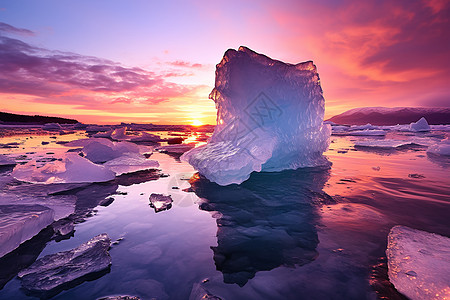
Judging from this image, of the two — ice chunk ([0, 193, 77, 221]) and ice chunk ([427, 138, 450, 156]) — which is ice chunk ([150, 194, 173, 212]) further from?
ice chunk ([427, 138, 450, 156])

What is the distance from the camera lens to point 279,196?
254 centimetres

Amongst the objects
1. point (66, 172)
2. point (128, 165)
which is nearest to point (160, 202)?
point (66, 172)

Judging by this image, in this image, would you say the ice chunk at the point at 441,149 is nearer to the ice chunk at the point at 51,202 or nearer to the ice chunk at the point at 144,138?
the ice chunk at the point at 51,202

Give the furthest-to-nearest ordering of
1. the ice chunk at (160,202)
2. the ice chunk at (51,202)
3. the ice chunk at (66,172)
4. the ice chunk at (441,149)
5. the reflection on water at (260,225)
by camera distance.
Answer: the ice chunk at (441,149)
the ice chunk at (66,172)
the ice chunk at (160,202)
the ice chunk at (51,202)
the reflection on water at (260,225)

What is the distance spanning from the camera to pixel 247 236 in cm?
160

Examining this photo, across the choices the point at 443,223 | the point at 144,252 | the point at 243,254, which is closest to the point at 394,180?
the point at 443,223

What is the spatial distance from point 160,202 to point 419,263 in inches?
86.1

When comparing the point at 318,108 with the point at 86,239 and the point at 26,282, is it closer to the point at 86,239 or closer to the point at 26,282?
the point at 86,239

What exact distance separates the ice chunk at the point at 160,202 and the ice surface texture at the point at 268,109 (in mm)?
1093

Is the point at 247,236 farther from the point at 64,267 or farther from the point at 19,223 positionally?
the point at 19,223

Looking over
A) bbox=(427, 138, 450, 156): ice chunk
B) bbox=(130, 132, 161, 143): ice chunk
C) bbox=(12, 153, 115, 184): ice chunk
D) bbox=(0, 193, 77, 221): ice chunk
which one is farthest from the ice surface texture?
bbox=(130, 132, 161, 143): ice chunk

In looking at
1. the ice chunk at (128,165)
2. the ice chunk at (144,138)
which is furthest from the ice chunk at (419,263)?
the ice chunk at (144,138)

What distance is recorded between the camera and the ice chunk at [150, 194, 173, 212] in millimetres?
2169

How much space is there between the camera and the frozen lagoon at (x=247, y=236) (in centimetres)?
111
